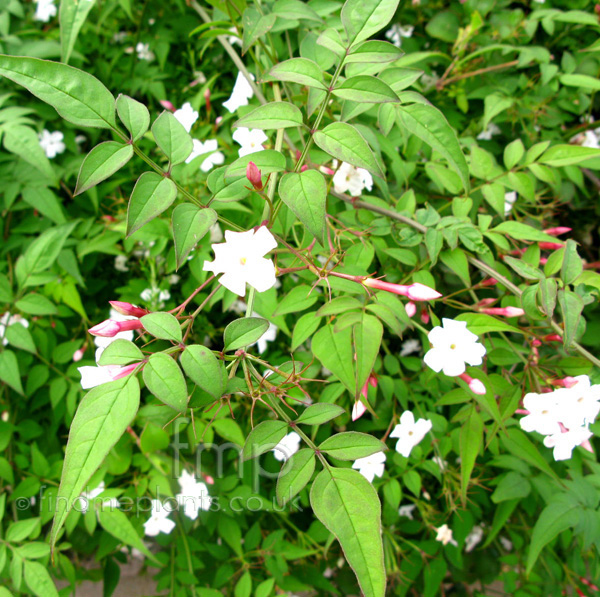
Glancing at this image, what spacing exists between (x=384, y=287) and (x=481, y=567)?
1.14m

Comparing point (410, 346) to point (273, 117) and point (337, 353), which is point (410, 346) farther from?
point (273, 117)

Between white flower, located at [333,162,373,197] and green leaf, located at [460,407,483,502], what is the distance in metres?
0.46

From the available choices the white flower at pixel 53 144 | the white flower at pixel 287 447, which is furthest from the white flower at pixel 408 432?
the white flower at pixel 53 144

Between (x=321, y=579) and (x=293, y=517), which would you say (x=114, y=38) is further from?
(x=321, y=579)

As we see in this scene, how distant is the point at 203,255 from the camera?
41.0 inches

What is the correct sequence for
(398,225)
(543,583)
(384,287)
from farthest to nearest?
1. (543,583)
2. (398,225)
3. (384,287)

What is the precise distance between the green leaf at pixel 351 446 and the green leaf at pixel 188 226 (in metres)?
0.29

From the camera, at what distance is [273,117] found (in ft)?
2.01

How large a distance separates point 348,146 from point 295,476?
403mm

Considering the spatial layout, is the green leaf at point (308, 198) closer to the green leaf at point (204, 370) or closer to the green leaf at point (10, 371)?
the green leaf at point (204, 370)

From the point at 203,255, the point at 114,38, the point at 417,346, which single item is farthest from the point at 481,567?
the point at 114,38

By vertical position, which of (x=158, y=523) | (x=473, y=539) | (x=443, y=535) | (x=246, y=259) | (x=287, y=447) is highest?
(x=246, y=259)

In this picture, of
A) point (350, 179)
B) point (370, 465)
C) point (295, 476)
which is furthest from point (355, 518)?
point (350, 179)

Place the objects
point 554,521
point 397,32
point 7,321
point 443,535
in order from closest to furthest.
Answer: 1. point 554,521
2. point 7,321
3. point 443,535
4. point 397,32
